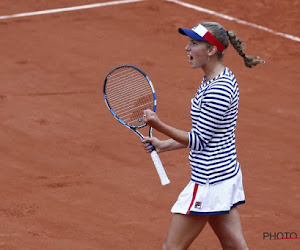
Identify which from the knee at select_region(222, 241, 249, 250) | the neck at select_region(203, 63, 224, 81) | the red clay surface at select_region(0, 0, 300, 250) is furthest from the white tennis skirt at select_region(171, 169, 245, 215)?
the red clay surface at select_region(0, 0, 300, 250)

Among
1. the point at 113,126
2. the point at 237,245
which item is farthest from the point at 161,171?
the point at 113,126

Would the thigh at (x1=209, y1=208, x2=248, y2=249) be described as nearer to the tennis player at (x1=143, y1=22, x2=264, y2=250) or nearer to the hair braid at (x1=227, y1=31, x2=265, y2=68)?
the tennis player at (x1=143, y1=22, x2=264, y2=250)

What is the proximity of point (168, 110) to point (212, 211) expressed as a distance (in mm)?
4538

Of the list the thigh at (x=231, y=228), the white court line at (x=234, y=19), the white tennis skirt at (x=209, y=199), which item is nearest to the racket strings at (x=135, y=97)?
the white tennis skirt at (x=209, y=199)

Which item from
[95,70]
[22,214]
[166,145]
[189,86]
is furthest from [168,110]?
[166,145]

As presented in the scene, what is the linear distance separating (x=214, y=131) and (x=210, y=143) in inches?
3.9

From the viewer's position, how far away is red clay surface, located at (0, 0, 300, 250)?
7289 millimetres

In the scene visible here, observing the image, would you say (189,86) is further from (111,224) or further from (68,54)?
(111,224)

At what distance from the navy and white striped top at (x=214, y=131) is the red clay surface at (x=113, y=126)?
1.72m

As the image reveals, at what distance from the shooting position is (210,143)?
5.36m

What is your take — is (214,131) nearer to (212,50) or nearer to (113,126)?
(212,50)

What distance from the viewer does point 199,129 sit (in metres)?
5.30

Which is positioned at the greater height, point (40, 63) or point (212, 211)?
point (212, 211)

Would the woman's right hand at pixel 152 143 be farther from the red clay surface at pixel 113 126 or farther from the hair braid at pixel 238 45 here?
A: the red clay surface at pixel 113 126
